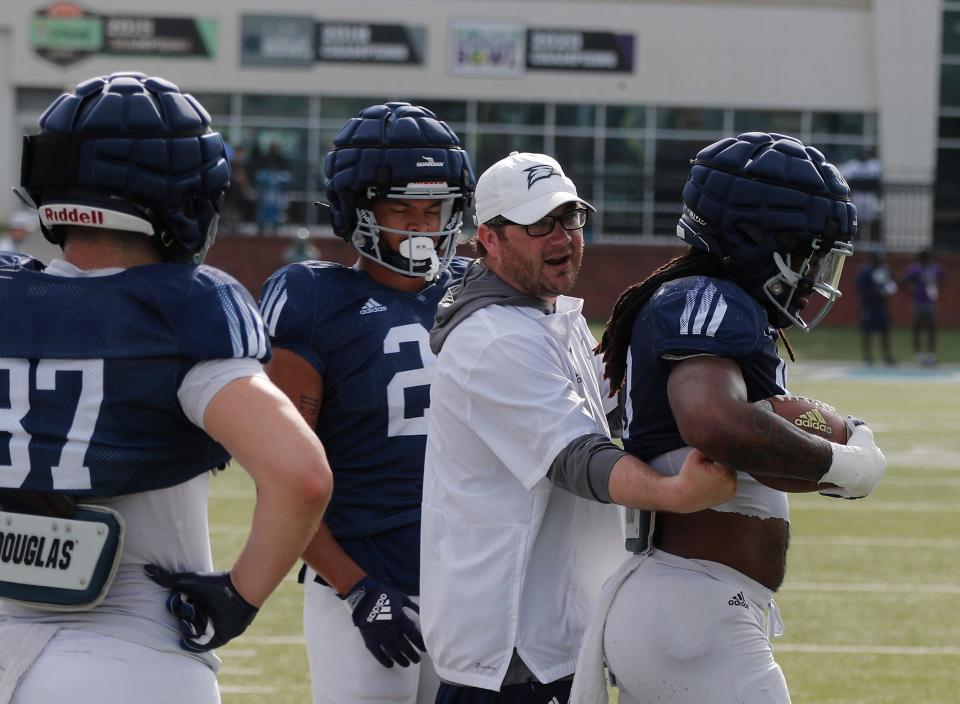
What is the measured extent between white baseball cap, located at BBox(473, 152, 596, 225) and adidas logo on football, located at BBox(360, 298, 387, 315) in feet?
2.12

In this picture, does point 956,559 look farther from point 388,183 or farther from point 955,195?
point 955,195

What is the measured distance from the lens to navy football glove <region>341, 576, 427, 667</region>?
3.48 metres

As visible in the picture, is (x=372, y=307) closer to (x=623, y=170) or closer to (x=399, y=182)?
(x=399, y=182)

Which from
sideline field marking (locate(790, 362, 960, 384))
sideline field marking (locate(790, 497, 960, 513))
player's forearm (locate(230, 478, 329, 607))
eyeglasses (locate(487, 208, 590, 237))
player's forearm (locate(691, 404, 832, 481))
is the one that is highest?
eyeglasses (locate(487, 208, 590, 237))

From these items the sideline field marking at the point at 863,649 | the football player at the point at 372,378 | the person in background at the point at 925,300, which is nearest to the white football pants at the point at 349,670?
the football player at the point at 372,378

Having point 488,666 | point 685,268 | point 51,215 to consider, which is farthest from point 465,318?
point 51,215

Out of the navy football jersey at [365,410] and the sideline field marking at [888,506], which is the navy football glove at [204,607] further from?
the sideline field marking at [888,506]

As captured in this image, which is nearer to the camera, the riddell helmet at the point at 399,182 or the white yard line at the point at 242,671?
the riddell helmet at the point at 399,182

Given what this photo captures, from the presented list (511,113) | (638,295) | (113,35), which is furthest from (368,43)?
(638,295)

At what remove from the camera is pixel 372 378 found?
12.2 ft

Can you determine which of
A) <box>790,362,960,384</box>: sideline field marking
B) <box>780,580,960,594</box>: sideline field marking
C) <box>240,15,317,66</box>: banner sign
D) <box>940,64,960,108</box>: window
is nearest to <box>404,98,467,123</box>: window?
<box>240,15,317,66</box>: banner sign

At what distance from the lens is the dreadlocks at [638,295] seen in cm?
301

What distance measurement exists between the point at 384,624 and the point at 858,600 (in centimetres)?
465

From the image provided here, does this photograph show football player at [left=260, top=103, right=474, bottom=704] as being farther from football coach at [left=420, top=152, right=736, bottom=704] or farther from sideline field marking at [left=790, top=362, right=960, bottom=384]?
sideline field marking at [left=790, top=362, right=960, bottom=384]
